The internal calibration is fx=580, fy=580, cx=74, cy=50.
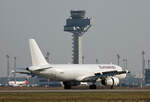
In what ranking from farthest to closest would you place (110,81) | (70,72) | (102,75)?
(70,72) < (110,81) < (102,75)

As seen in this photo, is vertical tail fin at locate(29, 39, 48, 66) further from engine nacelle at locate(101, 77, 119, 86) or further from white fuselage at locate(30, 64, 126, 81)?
engine nacelle at locate(101, 77, 119, 86)

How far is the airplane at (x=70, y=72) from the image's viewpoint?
108m

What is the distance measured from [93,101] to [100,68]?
5141 centimetres

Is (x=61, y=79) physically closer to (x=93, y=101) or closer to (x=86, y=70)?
(x=86, y=70)

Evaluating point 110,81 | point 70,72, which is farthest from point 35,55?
point 110,81

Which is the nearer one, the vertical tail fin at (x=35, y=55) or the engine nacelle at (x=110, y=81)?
the vertical tail fin at (x=35, y=55)

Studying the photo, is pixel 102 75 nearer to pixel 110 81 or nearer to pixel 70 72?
pixel 110 81

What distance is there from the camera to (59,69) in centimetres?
11025

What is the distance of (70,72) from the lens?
366 ft

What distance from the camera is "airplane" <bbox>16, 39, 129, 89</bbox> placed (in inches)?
4235

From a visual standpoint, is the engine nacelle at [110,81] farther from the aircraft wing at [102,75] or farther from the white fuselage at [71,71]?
the white fuselage at [71,71]

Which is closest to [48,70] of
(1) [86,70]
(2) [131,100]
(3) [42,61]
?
(3) [42,61]

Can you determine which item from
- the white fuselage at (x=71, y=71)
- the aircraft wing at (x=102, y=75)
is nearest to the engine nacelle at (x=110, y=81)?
the aircraft wing at (x=102, y=75)

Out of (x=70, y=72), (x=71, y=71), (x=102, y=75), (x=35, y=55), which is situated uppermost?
(x=35, y=55)
